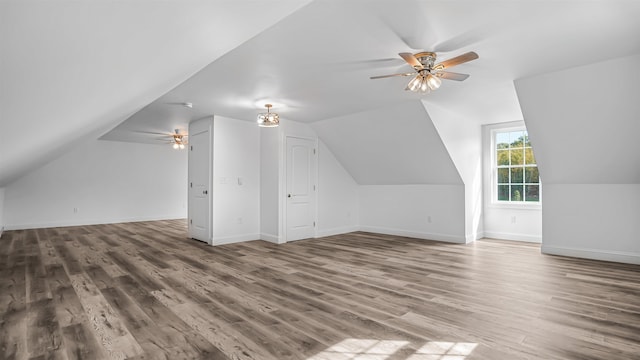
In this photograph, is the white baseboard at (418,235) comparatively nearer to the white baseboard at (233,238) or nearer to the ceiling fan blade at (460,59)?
the white baseboard at (233,238)

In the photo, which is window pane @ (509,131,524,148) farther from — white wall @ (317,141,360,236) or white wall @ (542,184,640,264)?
white wall @ (317,141,360,236)

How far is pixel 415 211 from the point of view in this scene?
7.14 m

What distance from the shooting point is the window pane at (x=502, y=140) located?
679 centimetres

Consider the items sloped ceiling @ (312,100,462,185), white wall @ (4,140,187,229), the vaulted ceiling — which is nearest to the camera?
the vaulted ceiling

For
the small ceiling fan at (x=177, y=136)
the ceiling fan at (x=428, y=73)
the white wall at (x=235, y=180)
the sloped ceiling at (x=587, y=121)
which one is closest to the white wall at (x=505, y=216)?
the sloped ceiling at (x=587, y=121)

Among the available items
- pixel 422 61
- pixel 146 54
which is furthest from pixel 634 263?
pixel 146 54

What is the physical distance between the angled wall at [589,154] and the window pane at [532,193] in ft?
3.82

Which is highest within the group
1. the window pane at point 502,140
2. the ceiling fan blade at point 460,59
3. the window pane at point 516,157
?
the ceiling fan blade at point 460,59

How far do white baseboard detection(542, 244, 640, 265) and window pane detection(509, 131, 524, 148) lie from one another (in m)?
2.24

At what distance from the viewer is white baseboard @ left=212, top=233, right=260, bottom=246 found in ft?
20.4

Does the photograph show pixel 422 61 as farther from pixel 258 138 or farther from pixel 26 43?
pixel 258 138

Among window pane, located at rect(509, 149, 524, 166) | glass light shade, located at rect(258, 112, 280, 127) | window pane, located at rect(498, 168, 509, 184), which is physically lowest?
window pane, located at rect(498, 168, 509, 184)

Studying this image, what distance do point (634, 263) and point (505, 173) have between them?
8.60ft

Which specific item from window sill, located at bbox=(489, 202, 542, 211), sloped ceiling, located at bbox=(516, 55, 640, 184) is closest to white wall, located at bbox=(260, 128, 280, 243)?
sloped ceiling, located at bbox=(516, 55, 640, 184)
